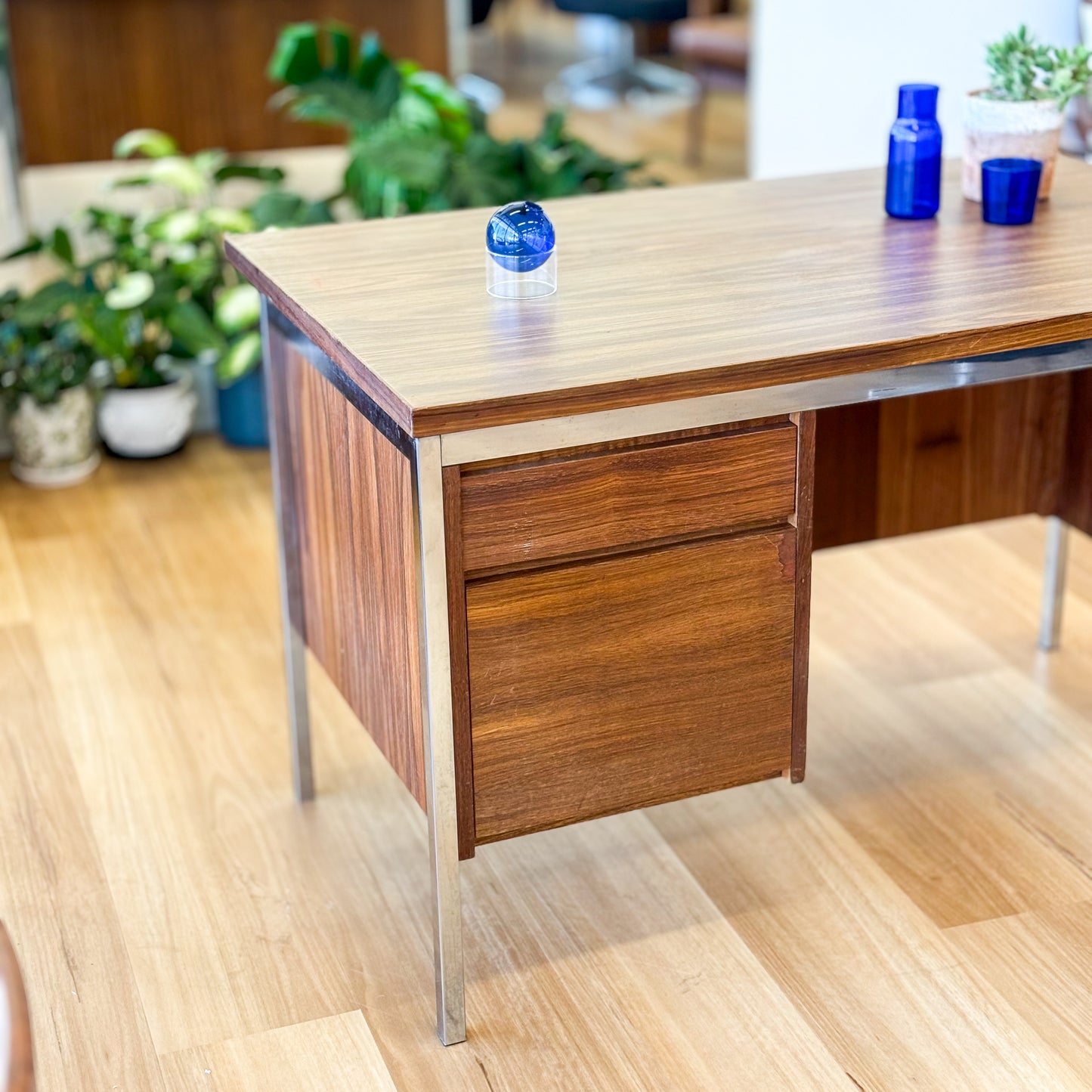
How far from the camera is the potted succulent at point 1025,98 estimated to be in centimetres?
206

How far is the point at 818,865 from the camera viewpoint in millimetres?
2096

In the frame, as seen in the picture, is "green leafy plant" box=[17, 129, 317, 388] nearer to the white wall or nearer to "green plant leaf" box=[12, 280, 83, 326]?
"green plant leaf" box=[12, 280, 83, 326]

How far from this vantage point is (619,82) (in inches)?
291

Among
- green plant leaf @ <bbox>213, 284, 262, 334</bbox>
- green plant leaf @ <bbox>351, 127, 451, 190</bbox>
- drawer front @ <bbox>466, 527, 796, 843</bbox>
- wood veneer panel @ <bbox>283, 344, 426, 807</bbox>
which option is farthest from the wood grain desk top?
green plant leaf @ <bbox>213, 284, 262, 334</bbox>

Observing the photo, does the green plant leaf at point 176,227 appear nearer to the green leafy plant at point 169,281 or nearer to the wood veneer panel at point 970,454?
the green leafy plant at point 169,281

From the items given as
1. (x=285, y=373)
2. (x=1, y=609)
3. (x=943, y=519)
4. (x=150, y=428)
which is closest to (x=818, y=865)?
(x=943, y=519)

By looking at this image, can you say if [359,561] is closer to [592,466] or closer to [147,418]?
[592,466]

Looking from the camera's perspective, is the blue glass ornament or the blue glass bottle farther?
the blue glass bottle

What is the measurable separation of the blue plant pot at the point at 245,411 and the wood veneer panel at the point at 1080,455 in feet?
5.82

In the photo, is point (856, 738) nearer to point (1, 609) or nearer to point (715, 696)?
point (715, 696)

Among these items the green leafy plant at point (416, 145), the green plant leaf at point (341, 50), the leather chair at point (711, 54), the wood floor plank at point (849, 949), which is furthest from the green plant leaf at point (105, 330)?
the leather chair at point (711, 54)

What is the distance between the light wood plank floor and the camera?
69.9 inches

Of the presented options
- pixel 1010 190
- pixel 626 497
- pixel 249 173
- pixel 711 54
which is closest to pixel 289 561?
pixel 626 497

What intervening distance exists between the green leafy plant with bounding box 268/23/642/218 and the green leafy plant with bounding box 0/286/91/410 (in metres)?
0.68
